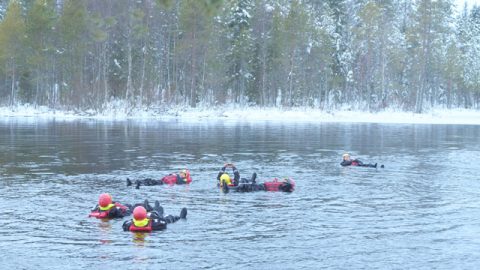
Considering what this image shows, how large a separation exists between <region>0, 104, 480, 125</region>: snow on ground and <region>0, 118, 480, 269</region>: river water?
116 ft

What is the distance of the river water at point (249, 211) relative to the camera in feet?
44.3

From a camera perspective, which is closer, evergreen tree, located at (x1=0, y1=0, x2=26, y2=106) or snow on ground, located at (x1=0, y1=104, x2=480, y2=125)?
snow on ground, located at (x1=0, y1=104, x2=480, y2=125)

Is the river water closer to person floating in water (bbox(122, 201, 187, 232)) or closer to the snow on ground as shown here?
person floating in water (bbox(122, 201, 187, 232))

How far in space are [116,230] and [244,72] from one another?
69.2 metres

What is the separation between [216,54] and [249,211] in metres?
61.7

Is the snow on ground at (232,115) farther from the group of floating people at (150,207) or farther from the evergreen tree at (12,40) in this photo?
the group of floating people at (150,207)

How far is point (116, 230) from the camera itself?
16.0 metres

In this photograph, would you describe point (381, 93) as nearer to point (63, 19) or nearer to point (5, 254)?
point (63, 19)

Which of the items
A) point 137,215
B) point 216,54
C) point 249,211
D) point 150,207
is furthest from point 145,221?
point 216,54

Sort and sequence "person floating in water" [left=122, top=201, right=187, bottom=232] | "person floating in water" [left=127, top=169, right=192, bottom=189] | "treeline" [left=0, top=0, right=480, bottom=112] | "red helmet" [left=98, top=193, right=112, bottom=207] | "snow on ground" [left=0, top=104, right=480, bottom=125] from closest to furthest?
"person floating in water" [left=122, top=201, right=187, bottom=232], "red helmet" [left=98, top=193, right=112, bottom=207], "person floating in water" [left=127, top=169, right=192, bottom=189], "snow on ground" [left=0, top=104, right=480, bottom=125], "treeline" [left=0, top=0, right=480, bottom=112]

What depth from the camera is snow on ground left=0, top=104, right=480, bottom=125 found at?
2808 inches

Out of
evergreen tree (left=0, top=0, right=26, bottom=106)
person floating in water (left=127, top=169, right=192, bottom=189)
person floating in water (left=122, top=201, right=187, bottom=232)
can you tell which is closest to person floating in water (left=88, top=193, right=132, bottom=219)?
person floating in water (left=122, top=201, right=187, bottom=232)

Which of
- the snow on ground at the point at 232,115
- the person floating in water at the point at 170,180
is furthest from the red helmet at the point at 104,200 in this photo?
the snow on ground at the point at 232,115

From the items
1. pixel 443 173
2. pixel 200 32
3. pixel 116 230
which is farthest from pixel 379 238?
pixel 200 32
